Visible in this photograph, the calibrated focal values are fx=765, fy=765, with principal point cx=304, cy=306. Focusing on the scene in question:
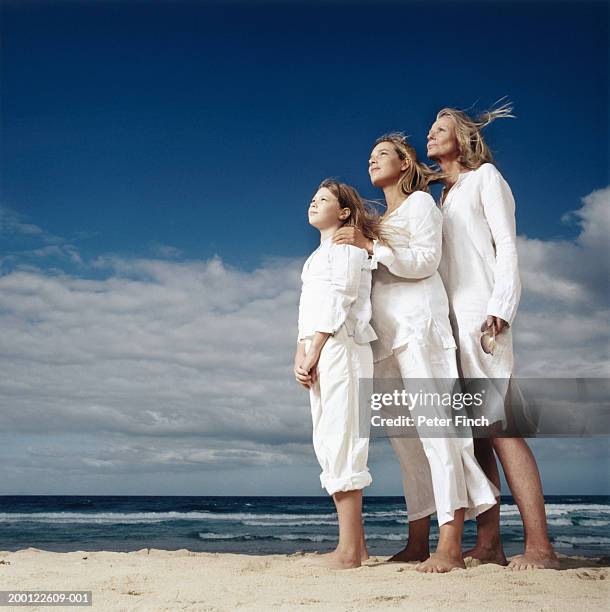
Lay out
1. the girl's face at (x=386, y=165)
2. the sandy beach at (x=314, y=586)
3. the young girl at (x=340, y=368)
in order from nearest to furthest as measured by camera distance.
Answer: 1. the sandy beach at (x=314, y=586)
2. the young girl at (x=340, y=368)
3. the girl's face at (x=386, y=165)

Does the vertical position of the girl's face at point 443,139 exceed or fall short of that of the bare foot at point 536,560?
it exceeds it

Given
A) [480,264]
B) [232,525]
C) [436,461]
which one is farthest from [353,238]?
[232,525]

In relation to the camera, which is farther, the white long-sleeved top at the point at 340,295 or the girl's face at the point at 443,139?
the girl's face at the point at 443,139

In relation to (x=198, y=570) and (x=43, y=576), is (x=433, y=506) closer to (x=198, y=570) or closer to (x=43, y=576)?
(x=198, y=570)

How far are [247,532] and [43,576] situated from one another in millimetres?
9048

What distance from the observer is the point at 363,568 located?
3.28m

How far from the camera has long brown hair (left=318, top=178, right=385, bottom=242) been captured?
3.71 metres

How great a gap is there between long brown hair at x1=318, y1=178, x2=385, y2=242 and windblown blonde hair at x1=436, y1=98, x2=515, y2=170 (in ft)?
2.05

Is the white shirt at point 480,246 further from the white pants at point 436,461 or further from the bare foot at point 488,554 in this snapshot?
the bare foot at point 488,554

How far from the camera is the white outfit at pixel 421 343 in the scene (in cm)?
337

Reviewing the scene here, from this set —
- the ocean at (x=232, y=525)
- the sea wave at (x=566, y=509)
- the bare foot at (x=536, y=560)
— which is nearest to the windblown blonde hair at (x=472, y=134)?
the bare foot at (x=536, y=560)

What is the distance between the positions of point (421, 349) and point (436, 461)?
1.65 ft

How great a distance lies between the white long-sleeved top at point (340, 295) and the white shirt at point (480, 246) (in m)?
0.51

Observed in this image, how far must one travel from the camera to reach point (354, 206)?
376 centimetres
